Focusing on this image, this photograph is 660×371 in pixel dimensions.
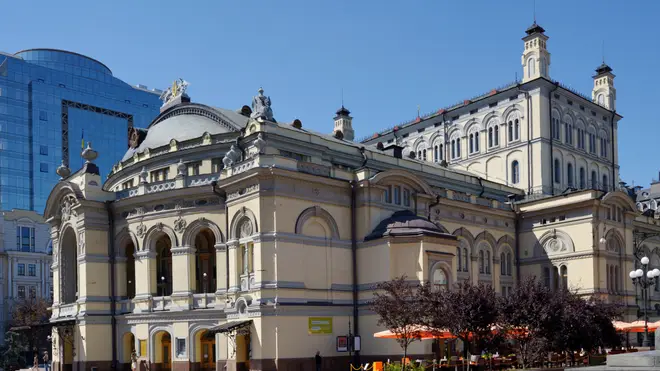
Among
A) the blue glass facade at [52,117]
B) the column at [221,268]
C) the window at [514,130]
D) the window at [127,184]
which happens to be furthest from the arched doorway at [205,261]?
the blue glass facade at [52,117]

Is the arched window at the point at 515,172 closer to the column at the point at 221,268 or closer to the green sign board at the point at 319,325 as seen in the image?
the green sign board at the point at 319,325

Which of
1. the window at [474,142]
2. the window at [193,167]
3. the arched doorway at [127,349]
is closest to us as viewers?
the arched doorway at [127,349]

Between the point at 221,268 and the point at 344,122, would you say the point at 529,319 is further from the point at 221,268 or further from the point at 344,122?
the point at 344,122

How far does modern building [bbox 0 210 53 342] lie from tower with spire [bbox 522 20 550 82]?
60710mm

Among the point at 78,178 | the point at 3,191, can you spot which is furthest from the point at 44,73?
the point at 78,178

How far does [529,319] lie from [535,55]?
39.7m

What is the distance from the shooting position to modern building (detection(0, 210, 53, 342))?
91000 mm

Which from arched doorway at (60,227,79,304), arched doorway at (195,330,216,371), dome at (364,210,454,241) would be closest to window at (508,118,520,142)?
dome at (364,210,454,241)

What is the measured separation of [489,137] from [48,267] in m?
56.4

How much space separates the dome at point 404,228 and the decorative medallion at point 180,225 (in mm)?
11913

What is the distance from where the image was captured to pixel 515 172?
2854 inches

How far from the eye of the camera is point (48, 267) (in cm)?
9569

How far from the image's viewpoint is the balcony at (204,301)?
1924 inches

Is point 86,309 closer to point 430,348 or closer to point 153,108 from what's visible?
point 430,348
